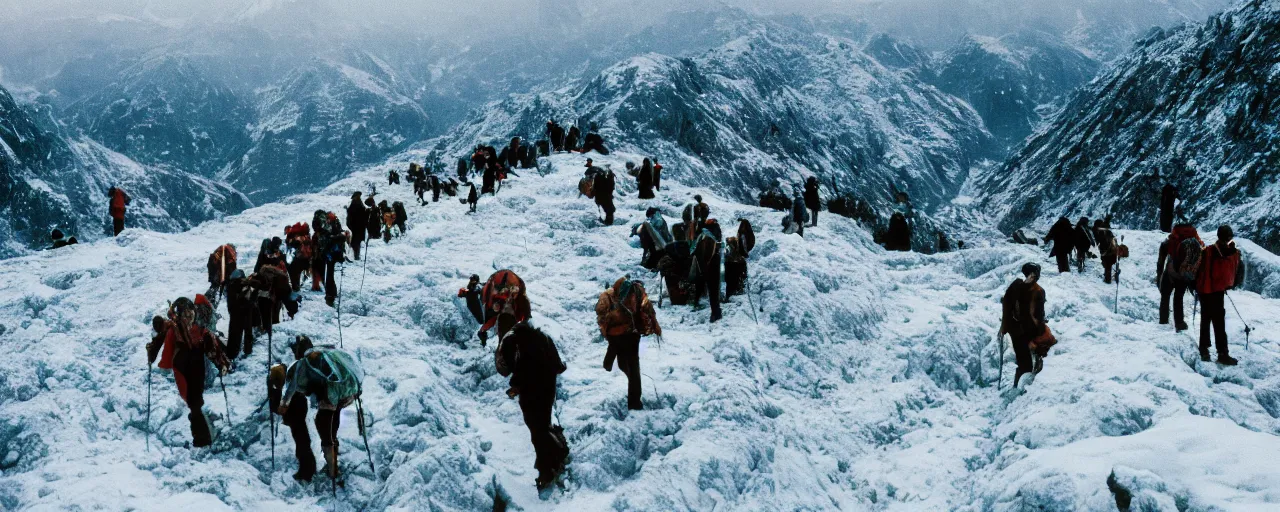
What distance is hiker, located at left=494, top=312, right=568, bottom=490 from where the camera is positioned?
7746mm

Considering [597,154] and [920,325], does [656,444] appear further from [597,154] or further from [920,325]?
[597,154]

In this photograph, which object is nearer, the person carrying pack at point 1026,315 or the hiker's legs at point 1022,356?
the person carrying pack at point 1026,315

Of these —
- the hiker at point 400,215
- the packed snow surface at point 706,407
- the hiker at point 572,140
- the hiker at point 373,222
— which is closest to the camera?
the packed snow surface at point 706,407

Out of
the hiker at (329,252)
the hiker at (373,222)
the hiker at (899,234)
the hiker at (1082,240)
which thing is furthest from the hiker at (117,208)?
the hiker at (1082,240)

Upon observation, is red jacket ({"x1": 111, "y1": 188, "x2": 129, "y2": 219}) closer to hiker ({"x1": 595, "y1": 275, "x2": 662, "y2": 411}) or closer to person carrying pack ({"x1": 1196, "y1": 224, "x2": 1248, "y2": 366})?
hiker ({"x1": 595, "y1": 275, "x2": 662, "y2": 411})

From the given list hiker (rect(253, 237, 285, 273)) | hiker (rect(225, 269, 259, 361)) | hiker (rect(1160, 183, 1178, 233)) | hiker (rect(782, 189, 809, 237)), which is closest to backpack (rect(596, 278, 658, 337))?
hiker (rect(225, 269, 259, 361))

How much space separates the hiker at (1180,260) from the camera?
32.6ft

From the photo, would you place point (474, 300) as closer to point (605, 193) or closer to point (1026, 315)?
point (605, 193)

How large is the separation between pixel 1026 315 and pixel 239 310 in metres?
11.1

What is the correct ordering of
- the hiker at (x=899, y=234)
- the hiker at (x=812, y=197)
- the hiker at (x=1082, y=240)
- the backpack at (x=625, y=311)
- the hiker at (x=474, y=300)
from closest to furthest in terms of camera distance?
the backpack at (x=625, y=311) → the hiker at (x=474, y=300) → the hiker at (x=1082, y=240) → the hiker at (x=899, y=234) → the hiker at (x=812, y=197)

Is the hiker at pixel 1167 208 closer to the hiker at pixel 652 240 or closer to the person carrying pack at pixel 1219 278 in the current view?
the person carrying pack at pixel 1219 278

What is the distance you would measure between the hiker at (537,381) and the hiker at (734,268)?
6.47 m

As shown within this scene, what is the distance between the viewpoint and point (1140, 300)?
43.5 feet

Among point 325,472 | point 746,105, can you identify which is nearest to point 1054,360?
point 325,472
